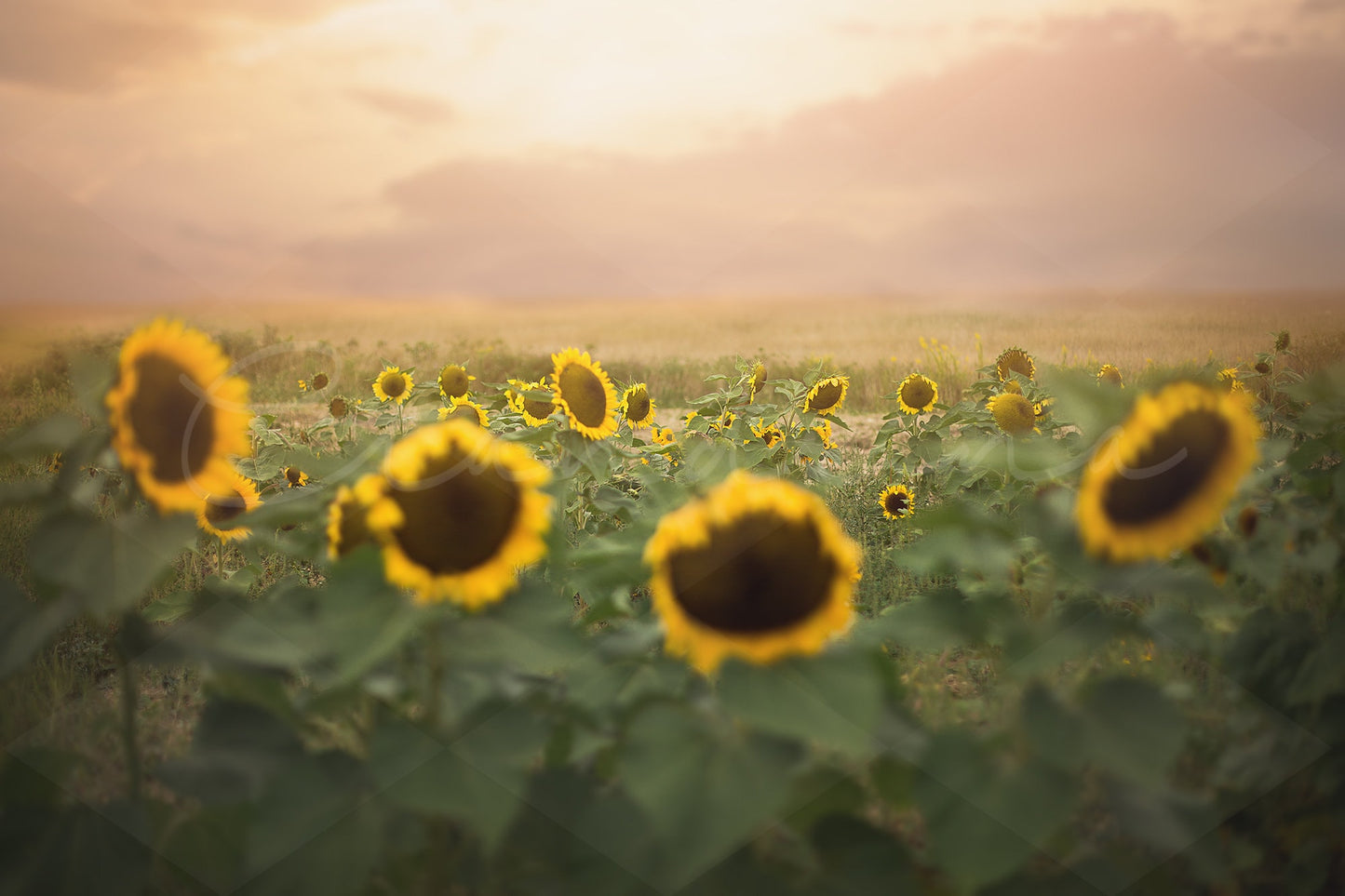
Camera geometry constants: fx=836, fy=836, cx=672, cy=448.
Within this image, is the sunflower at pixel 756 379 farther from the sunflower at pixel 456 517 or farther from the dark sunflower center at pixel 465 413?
the sunflower at pixel 456 517

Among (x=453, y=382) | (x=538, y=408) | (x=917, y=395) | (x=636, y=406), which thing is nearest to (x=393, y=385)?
(x=453, y=382)

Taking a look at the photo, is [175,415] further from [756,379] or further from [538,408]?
[756,379]

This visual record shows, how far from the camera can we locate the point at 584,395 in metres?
2.76

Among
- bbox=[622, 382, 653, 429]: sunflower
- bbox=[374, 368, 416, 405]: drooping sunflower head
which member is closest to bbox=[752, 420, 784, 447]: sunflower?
bbox=[622, 382, 653, 429]: sunflower

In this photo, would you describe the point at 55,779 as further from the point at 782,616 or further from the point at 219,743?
the point at 782,616

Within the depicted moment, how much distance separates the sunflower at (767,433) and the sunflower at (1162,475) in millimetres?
3153

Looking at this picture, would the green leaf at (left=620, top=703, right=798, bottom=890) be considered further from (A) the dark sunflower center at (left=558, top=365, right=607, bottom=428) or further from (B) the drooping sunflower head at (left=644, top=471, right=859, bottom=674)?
(A) the dark sunflower center at (left=558, top=365, right=607, bottom=428)

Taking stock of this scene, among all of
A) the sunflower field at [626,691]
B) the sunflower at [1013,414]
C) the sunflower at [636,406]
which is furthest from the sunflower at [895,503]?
the sunflower field at [626,691]

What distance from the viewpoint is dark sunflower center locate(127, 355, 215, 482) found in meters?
1.27

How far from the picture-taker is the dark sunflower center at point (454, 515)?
1.17m

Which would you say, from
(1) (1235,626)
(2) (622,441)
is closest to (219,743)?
(1) (1235,626)

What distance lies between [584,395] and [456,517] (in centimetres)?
159

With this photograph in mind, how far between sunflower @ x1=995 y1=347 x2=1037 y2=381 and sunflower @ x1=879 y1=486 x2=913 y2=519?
82 centimetres

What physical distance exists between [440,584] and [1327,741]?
60.6 inches
